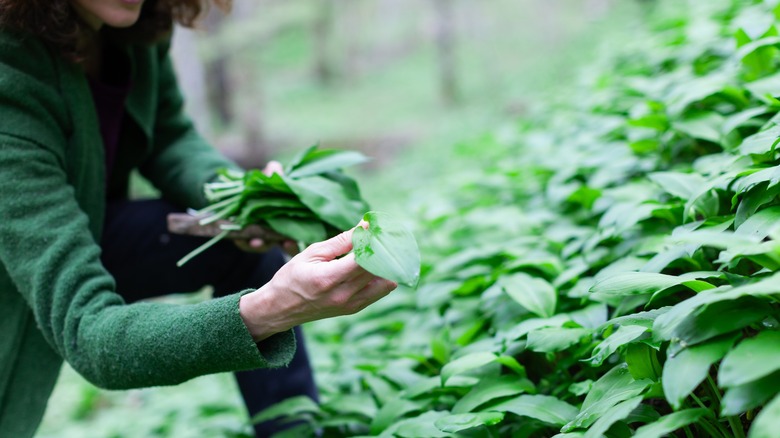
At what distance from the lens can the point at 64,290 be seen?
4.41ft

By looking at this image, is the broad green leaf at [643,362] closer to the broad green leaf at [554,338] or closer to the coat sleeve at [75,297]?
the broad green leaf at [554,338]

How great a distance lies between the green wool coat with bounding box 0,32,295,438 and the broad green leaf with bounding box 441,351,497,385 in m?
0.39

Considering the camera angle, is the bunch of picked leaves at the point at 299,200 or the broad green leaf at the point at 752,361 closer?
the broad green leaf at the point at 752,361

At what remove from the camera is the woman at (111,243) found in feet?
4.10

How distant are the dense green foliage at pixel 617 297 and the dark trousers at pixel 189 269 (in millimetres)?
137

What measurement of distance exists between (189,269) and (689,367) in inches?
56.3

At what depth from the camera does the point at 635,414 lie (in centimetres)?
118

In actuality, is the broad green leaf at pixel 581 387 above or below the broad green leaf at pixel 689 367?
below

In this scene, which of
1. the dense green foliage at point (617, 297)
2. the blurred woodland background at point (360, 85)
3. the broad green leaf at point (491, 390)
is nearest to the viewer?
the dense green foliage at point (617, 297)

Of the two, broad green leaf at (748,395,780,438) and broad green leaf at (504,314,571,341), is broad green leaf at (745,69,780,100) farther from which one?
broad green leaf at (748,395,780,438)

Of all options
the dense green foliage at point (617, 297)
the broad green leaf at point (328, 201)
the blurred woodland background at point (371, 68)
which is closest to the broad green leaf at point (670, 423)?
the dense green foliage at point (617, 297)

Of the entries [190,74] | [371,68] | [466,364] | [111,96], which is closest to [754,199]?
[466,364]

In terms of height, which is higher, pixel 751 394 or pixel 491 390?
pixel 751 394

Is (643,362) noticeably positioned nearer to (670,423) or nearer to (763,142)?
(670,423)
